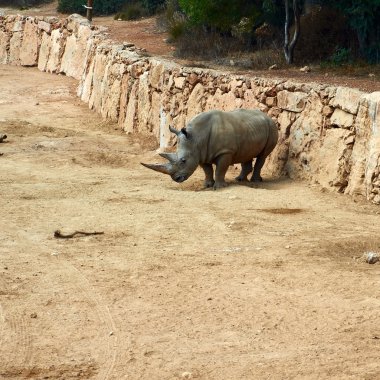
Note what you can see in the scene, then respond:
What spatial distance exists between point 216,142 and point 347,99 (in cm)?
215

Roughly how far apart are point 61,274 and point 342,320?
3.20m

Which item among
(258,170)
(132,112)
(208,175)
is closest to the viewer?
(208,175)

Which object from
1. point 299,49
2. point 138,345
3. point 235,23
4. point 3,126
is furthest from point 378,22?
point 138,345

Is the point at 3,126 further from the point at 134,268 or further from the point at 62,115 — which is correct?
the point at 134,268

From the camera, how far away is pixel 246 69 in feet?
82.0

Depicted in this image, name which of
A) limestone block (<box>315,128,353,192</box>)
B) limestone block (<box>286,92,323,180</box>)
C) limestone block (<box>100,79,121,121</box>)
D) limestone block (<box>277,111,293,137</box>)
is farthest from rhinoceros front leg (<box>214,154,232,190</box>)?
limestone block (<box>100,79,121,121</box>)

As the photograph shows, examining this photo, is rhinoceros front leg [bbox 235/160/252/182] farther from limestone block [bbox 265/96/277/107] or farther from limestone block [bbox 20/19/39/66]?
limestone block [bbox 20/19/39/66]

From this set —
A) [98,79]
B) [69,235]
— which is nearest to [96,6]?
[98,79]

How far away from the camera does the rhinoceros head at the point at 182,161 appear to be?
53.3ft

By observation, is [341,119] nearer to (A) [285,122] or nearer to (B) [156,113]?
(A) [285,122]

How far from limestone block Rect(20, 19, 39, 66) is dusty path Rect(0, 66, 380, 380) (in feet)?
54.9

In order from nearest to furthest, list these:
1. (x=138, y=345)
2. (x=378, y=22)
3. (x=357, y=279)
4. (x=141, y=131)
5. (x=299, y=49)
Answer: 1. (x=138, y=345)
2. (x=357, y=279)
3. (x=141, y=131)
4. (x=378, y=22)
5. (x=299, y=49)

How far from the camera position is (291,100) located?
17.0 metres

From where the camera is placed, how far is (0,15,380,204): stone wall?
15.1 meters
